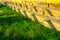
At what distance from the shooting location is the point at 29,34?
730 centimetres

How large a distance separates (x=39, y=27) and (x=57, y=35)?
1377mm

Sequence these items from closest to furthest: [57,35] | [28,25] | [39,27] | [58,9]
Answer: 1. [57,35]
2. [58,9]
3. [39,27]
4. [28,25]

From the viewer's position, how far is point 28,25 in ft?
28.4

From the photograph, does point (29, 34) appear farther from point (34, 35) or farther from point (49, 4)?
point (49, 4)

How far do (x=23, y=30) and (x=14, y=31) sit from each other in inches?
13.9

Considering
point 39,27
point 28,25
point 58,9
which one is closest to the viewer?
point 58,9

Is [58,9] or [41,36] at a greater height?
[58,9]

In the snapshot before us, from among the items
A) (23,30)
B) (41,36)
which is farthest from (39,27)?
(41,36)

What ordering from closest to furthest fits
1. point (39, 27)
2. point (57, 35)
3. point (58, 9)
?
point (57, 35)
point (58, 9)
point (39, 27)

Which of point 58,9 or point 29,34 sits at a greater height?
point 58,9

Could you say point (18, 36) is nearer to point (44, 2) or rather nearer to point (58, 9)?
point (58, 9)

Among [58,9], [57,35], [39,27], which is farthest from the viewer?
[39,27]

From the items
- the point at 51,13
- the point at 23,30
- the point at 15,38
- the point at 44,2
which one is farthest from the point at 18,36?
the point at 44,2

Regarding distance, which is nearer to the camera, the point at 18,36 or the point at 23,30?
the point at 18,36
